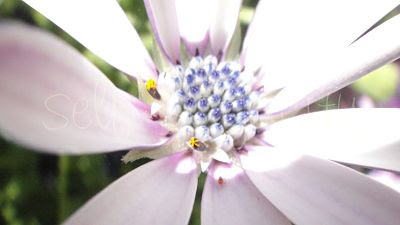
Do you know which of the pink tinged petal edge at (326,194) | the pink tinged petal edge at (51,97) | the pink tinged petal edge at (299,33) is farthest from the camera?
the pink tinged petal edge at (299,33)

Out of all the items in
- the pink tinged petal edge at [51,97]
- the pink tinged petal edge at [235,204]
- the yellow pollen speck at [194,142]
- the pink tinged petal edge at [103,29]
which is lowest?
the pink tinged petal edge at [235,204]

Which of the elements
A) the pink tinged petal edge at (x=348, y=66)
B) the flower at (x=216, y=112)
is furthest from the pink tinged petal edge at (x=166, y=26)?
the pink tinged petal edge at (x=348, y=66)

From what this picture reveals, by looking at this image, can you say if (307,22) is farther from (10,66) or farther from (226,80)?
(10,66)

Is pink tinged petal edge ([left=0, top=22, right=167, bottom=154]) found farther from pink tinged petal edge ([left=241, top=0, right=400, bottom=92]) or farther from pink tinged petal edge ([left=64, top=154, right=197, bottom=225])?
pink tinged petal edge ([left=241, top=0, right=400, bottom=92])

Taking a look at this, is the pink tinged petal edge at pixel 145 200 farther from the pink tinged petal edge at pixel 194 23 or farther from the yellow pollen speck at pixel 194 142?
the pink tinged petal edge at pixel 194 23

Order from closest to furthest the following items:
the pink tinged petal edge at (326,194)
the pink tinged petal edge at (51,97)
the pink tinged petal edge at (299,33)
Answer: the pink tinged petal edge at (51,97)
the pink tinged petal edge at (326,194)
the pink tinged petal edge at (299,33)

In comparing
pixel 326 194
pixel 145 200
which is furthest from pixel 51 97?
pixel 326 194

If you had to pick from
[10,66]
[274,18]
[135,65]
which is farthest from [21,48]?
[274,18]

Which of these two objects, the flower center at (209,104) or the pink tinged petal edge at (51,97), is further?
the flower center at (209,104)
